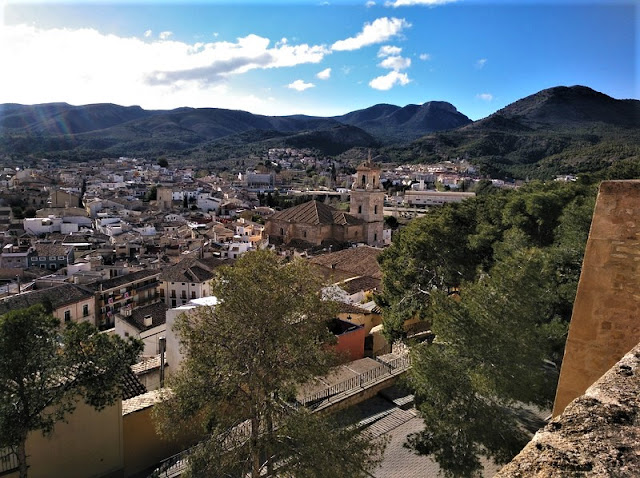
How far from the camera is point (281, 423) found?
744 centimetres

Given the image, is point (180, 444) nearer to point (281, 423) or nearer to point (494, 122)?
point (281, 423)

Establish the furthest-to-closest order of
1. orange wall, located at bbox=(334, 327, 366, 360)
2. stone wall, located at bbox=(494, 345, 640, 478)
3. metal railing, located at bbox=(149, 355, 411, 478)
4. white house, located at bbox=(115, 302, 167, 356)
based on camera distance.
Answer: white house, located at bbox=(115, 302, 167, 356) → orange wall, located at bbox=(334, 327, 366, 360) → metal railing, located at bbox=(149, 355, 411, 478) → stone wall, located at bbox=(494, 345, 640, 478)

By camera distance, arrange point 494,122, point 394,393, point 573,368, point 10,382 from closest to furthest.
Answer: point 573,368
point 10,382
point 394,393
point 494,122

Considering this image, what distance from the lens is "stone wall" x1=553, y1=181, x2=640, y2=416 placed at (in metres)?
5.36

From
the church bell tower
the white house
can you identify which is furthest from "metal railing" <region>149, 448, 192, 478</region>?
the church bell tower

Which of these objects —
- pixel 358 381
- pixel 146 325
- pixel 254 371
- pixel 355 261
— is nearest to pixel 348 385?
pixel 358 381

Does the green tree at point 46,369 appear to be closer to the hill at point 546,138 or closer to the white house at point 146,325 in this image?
the white house at point 146,325

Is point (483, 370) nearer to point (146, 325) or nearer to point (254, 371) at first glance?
point (254, 371)

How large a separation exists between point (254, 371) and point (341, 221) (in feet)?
105

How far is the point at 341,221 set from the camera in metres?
38.8

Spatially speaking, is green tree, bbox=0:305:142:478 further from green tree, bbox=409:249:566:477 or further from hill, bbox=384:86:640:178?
hill, bbox=384:86:640:178

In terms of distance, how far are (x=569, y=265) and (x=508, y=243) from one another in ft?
4.85

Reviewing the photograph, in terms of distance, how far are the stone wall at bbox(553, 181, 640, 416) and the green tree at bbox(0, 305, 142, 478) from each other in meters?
7.11

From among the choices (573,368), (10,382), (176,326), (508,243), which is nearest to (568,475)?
(573,368)
